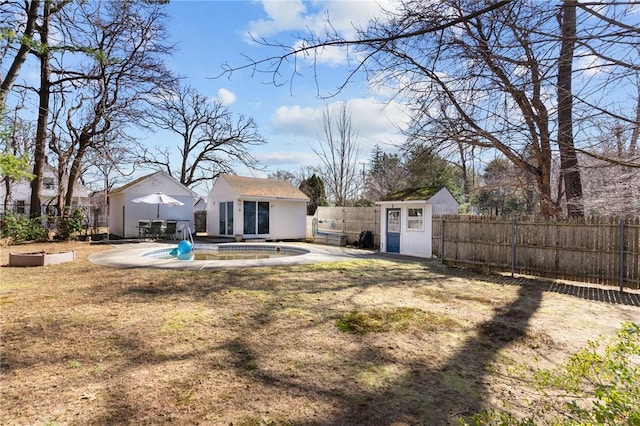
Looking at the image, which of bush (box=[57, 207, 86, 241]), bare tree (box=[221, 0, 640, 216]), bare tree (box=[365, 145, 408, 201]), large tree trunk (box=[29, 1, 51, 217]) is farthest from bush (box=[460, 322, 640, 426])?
Result: bare tree (box=[365, 145, 408, 201])

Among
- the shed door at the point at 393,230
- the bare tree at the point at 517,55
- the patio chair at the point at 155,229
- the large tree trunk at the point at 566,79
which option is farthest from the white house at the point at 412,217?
the patio chair at the point at 155,229

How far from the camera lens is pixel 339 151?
2666 cm

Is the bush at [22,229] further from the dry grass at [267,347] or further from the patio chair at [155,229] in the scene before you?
the dry grass at [267,347]

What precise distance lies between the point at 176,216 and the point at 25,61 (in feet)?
28.7

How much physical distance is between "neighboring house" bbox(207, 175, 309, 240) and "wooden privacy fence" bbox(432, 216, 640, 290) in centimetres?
919

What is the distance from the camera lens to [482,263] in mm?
10180

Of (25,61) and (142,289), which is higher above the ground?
(25,61)

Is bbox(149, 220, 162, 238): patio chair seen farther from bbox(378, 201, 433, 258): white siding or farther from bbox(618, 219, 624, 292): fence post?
bbox(618, 219, 624, 292): fence post

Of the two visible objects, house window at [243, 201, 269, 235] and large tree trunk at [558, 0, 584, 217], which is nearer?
large tree trunk at [558, 0, 584, 217]

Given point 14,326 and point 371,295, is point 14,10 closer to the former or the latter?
point 14,326

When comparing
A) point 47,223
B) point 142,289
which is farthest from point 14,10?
point 142,289

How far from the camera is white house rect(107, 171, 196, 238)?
17.8 m

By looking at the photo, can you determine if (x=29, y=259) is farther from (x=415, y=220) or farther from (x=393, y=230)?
(x=415, y=220)

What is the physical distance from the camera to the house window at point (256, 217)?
1762 cm
